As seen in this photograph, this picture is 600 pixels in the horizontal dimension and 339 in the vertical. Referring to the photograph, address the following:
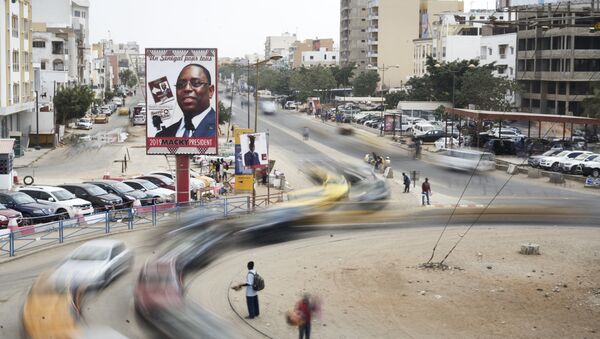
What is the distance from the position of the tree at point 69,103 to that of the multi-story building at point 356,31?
284ft

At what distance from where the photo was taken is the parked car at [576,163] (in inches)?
1908

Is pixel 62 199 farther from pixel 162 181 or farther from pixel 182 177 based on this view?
pixel 162 181

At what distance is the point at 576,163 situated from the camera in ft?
160

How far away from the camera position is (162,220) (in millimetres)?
32000

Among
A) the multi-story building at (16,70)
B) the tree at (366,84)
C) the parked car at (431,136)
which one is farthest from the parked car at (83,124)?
the tree at (366,84)

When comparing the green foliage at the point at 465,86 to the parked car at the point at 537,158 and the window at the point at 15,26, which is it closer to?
the parked car at the point at 537,158

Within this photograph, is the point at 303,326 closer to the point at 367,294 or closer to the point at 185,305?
the point at 185,305

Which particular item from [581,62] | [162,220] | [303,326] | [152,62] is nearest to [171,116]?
[152,62]

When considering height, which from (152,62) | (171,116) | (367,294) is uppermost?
(152,62)

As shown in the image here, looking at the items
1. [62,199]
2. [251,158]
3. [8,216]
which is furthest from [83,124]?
[8,216]

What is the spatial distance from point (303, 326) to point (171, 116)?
19250 millimetres

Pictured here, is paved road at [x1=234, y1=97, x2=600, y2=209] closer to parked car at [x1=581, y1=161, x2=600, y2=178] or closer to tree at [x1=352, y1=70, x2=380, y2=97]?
parked car at [x1=581, y1=161, x2=600, y2=178]

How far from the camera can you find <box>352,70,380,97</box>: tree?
135 m

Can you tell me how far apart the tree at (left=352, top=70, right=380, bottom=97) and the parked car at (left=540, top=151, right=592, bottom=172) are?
8473 centimetres
